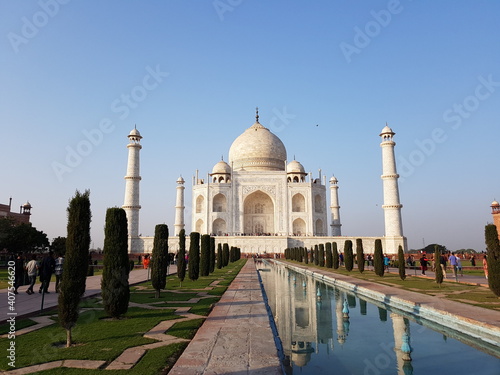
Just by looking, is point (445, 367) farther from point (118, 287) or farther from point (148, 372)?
point (118, 287)

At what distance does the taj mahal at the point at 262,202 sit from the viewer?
2952 cm

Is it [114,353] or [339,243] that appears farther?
[339,243]

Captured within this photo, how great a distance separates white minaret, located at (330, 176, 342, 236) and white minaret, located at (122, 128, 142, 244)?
61.7ft

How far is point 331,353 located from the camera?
13.9 ft

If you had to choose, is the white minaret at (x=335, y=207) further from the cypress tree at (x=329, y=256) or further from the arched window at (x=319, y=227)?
the cypress tree at (x=329, y=256)

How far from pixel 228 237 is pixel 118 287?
82.4ft

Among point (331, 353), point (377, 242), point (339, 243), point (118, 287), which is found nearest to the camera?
point (331, 353)

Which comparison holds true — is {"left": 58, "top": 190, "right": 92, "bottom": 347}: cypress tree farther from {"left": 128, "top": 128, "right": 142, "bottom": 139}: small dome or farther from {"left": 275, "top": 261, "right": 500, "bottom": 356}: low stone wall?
{"left": 128, "top": 128, "right": 142, "bottom": 139}: small dome

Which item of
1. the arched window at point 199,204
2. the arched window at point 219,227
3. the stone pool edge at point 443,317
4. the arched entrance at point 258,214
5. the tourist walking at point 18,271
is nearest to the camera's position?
the stone pool edge at point 443,317

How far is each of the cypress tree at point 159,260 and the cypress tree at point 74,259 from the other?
3.50 m

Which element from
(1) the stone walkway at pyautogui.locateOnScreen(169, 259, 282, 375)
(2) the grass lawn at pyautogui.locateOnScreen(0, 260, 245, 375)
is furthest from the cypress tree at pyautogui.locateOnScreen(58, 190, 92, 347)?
(1) the stone walkway at pyautogui.locateOnScreen(169, 259, 282, 375)

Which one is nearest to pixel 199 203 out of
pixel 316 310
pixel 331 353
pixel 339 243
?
pixel 339 243

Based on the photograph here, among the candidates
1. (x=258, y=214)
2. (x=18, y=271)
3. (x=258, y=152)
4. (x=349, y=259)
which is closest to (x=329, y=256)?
(x=349, y=259)

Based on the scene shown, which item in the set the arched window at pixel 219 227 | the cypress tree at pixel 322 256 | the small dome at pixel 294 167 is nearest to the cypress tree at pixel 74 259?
the cypress tree at pixel 322 256
